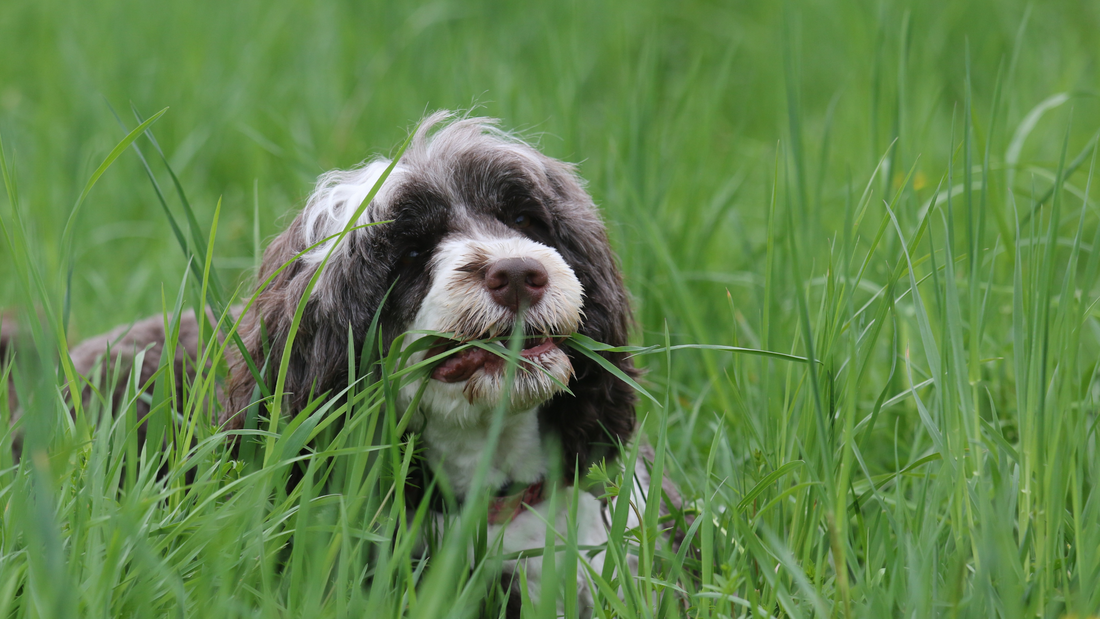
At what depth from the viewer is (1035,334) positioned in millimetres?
1761

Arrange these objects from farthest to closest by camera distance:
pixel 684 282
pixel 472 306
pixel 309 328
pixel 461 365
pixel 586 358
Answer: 1. pixel 684 282
2. pixel 586 358
3. pixel 309 328
4. pixel 461 365
5. pixel 472 306

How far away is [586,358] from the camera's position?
2295 millimetres

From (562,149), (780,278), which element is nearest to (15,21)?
(562,149)

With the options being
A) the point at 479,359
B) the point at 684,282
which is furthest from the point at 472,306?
the point at 684,282

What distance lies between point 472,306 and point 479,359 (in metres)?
0.15

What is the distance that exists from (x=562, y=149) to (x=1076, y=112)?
3046 millimetres

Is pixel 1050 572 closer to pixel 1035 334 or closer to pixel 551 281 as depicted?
pixel 1035 334

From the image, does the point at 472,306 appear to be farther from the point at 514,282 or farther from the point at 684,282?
the point at 684,282

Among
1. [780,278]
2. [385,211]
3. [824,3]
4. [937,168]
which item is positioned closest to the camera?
[385,211]

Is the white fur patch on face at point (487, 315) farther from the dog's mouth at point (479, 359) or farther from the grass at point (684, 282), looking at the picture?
the grass at point (684, 282)

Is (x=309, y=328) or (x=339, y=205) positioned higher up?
(x=339, y=205)

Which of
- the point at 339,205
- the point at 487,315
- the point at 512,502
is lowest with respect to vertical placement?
the point at 512,502

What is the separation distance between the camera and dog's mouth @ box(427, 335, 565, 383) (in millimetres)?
2008

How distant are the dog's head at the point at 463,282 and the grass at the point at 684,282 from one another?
17cm
